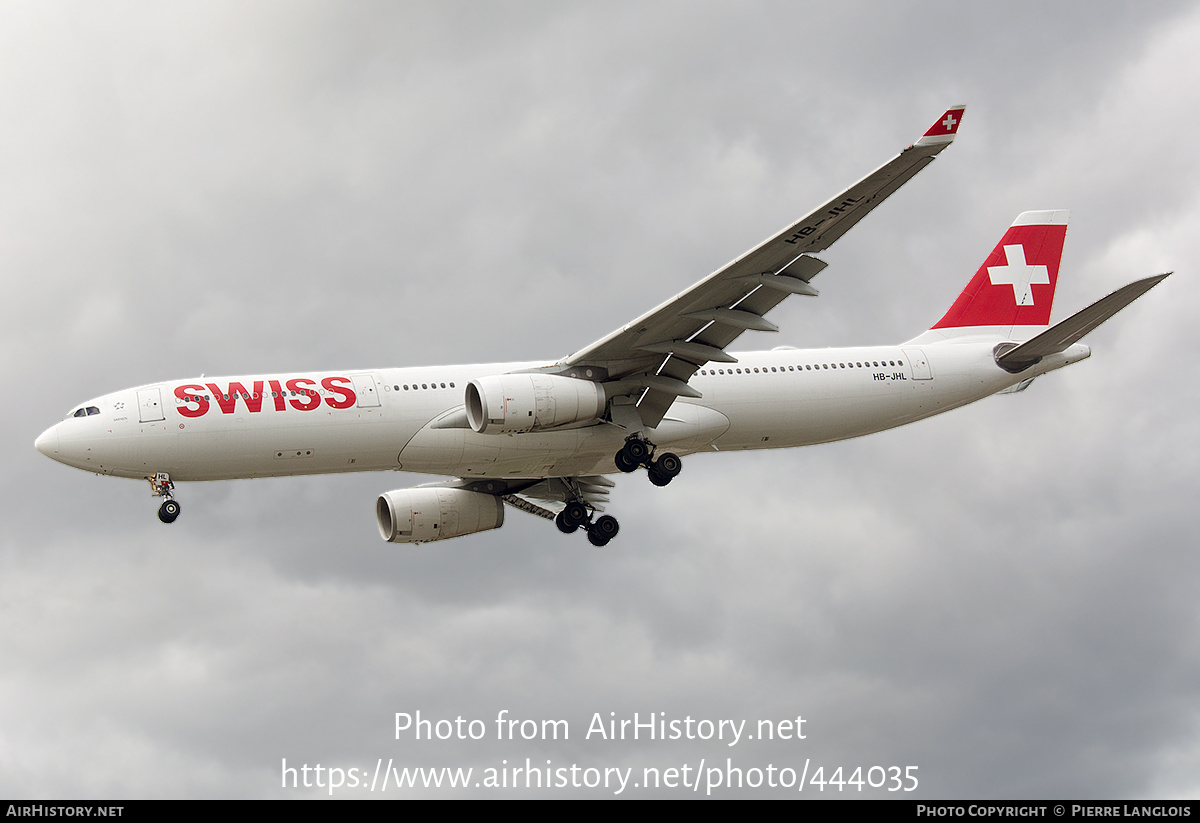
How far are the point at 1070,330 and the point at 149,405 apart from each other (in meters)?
25.1

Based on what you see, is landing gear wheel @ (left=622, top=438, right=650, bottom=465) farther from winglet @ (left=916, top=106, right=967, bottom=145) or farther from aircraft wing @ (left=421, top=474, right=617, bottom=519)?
winglet @ (left=916, top=106, right=967, bottom=145)

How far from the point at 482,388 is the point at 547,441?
315 centimetres

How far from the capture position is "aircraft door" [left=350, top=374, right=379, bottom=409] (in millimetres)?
35344

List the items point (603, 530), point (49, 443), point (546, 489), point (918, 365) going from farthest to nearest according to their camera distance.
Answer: point (546, 489) < point (603, 530) < point (918, 365) < point (49, 443)

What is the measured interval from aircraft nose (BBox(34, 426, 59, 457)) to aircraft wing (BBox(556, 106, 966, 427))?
1273 centimetres

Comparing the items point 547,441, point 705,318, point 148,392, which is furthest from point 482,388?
point 148,392

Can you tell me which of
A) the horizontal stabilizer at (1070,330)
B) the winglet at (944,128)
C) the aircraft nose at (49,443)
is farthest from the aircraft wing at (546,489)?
the winglet at (944,128)

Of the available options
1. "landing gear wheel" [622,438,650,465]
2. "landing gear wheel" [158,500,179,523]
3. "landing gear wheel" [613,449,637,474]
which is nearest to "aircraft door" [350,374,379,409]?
"landing gear wheel" [158,500,179,523]

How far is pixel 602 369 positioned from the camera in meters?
35.4

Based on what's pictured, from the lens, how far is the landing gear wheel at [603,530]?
135ft

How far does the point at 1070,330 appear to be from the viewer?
38812 mm

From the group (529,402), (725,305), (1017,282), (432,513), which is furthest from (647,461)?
(1017,282)

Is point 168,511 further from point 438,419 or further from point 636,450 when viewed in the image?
point 636,450

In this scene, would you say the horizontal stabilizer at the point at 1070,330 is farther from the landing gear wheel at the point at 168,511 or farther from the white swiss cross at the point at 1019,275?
the landing gear wheel at the point at 168,511
